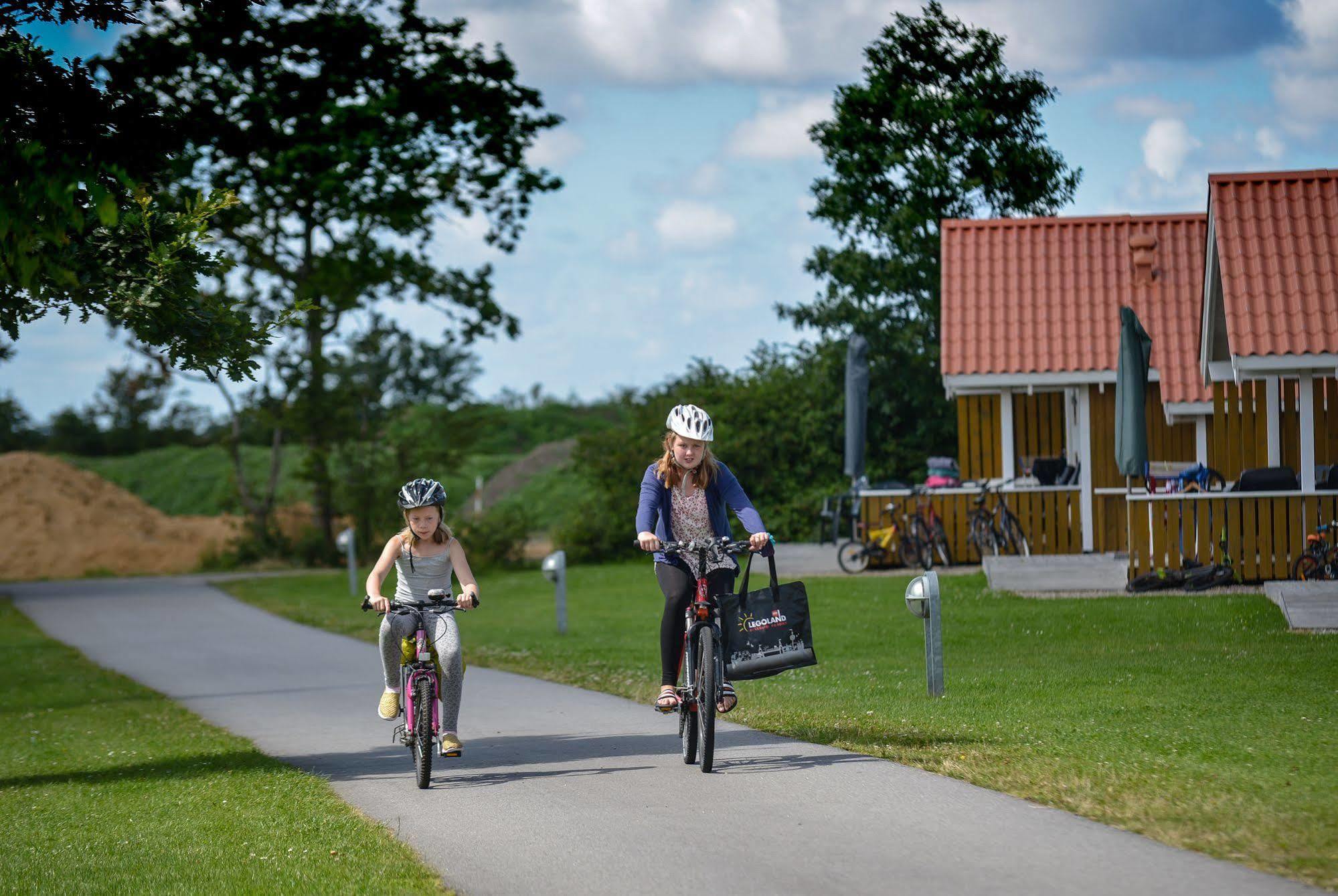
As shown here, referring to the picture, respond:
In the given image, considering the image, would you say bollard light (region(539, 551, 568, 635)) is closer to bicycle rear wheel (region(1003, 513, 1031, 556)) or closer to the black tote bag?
bicycle rear wheel (region(1003, 513, 1031, 556))

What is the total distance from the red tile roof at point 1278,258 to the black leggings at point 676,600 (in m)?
10.4

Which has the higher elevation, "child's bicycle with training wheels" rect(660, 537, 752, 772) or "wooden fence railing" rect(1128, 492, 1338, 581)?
"wooden fence railing" rect(1128, 492, 1338, 581)

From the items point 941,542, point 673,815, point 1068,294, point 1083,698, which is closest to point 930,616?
point 1083,698

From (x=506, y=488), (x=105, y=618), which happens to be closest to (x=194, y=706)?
(x=105, y=618)

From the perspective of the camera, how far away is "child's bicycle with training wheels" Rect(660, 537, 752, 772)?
8250 mm

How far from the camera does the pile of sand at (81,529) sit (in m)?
40.5

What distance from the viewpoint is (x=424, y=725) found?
823cm

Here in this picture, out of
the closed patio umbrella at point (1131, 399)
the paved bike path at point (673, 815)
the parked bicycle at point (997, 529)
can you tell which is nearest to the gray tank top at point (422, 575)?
the paved bike path at point (673, 815)

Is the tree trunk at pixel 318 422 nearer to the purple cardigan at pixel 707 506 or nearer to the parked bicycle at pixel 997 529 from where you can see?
the parked bicycle at pixel 997 529

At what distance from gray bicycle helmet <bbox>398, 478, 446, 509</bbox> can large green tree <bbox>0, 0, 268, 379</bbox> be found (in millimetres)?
1997

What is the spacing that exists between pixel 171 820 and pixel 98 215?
3.02 meters

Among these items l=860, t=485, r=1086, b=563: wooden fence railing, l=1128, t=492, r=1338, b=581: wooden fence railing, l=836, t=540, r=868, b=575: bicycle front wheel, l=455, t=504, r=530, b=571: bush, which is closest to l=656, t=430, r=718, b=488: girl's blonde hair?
l=1128, t=492, r=1338, b=581: wooden fence railing

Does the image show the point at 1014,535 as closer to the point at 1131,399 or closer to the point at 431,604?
the point at 1131,399

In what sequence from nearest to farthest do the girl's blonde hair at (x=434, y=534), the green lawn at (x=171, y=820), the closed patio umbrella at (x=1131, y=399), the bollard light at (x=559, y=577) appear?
1. the green lawn at (x=171, y=820)
2. the girl's blonde hair at (x=434, y=534)
3. the closed patio umbrella at (x=1131, y=399)
4. the bollard light at (x=559, y=577)
